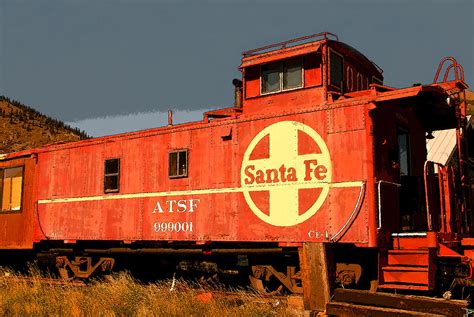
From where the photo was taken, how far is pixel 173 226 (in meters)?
12.3

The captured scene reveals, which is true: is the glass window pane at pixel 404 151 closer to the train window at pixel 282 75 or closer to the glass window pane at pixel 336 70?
the glass window pane at pixel 336 70

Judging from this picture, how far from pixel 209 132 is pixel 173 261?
383 cm

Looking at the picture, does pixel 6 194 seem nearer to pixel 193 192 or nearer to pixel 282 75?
pixel 193 192

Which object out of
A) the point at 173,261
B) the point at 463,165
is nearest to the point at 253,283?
the point at 173,261

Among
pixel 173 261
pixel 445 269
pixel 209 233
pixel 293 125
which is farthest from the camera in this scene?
pixel 173 261

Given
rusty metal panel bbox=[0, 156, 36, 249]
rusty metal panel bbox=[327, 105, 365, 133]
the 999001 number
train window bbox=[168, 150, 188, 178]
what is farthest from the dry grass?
rusty metal panel bbox=[327, 105, 365, 133]

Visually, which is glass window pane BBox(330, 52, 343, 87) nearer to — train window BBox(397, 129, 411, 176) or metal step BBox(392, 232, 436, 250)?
train window BBox(397, 129, 411, 176)

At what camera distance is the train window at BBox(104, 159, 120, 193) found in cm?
1361

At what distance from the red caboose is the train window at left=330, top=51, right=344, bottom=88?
4cm

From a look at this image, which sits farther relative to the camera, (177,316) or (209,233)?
(209,233)

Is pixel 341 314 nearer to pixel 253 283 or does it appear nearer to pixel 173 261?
pixel 253 283

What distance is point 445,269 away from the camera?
9625 mm

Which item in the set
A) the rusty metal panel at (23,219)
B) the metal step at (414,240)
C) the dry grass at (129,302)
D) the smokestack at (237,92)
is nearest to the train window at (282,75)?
the smokestack at (237,92)

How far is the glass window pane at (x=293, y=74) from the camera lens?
1118cm
